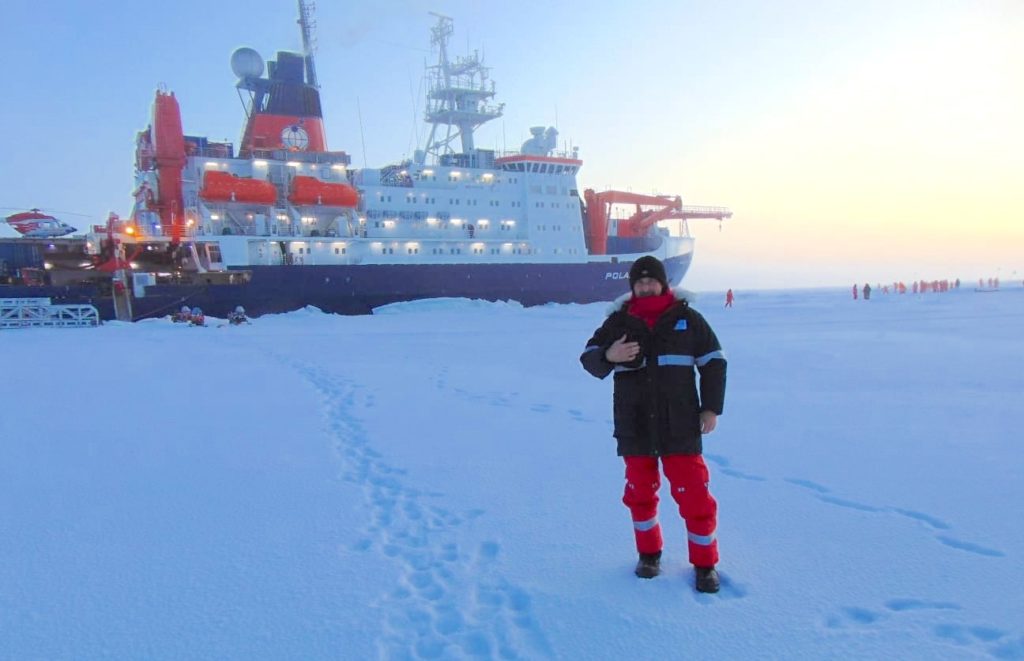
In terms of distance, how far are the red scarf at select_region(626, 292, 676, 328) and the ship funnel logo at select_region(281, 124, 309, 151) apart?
25326 mm

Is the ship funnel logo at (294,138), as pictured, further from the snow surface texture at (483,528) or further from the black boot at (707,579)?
the black boot at (707,579)

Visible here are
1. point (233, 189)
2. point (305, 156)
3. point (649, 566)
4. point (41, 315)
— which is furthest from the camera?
point (305, 156)

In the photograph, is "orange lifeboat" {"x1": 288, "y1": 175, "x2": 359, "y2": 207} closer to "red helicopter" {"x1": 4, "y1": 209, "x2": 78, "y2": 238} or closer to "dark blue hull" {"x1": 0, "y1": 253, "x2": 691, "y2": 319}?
"dark blue hull" {"x1": 0, "y1": 253, "x2": 691, "y2": 319}

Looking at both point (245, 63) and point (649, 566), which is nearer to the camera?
point (649, 566)

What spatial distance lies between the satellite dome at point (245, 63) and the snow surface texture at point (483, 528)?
23251 mm

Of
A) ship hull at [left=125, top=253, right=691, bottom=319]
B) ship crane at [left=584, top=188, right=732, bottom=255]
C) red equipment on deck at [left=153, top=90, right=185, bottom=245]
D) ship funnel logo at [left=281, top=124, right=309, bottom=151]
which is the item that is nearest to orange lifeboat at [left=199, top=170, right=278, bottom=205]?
red equipment on deck at [left=153, top=90, right=185, bottom=245]

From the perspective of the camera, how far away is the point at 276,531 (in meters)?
2.63

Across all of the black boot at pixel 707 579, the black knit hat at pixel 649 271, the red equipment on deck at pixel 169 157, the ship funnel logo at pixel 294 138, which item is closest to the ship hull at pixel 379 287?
the red equipment on deck at pixel 169 157

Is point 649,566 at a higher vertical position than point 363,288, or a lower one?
lower

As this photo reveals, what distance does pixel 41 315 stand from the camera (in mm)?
17375

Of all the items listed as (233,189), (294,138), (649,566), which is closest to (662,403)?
(649,566)

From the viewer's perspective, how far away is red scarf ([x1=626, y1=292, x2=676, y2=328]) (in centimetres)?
225

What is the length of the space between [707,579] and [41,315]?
21622mm

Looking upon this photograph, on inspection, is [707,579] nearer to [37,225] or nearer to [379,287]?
[379,287]
